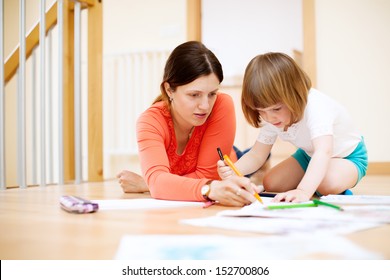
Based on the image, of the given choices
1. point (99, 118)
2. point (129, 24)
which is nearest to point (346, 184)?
point (99, 118)

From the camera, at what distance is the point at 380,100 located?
7.80 feet

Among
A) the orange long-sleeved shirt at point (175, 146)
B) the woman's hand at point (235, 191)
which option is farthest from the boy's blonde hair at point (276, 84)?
the woman's hand at point (235, 191)

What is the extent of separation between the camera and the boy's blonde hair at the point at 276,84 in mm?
1039

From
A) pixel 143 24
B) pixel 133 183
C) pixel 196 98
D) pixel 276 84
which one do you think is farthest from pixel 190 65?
pixel 143 24

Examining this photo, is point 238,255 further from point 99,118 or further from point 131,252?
point 99,118

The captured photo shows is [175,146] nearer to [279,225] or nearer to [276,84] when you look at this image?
[276,84]

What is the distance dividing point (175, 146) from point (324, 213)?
569 millimetres

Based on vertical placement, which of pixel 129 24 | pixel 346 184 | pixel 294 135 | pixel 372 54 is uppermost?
pixel 129 24

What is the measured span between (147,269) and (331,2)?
7.77 ft

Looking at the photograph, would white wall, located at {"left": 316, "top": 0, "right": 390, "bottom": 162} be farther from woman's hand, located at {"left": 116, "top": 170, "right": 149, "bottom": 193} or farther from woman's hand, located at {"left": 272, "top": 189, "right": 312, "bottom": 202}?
woman's hand, located at {"left": 272, "top": 189, "right": 312, "bottom": 202}

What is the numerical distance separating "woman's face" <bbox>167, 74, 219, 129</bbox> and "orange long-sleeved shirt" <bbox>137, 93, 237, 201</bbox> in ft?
0.22

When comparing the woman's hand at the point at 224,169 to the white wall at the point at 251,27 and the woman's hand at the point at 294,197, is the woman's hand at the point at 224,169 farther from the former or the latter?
the white wall at the point at 251,27

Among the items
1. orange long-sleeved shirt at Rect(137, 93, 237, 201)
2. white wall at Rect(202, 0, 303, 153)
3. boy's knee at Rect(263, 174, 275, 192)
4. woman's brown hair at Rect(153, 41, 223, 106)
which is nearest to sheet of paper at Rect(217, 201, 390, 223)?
orange long-sleeved shirt at Rect(137, 93, 237, 201)

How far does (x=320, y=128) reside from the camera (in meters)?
1.03
